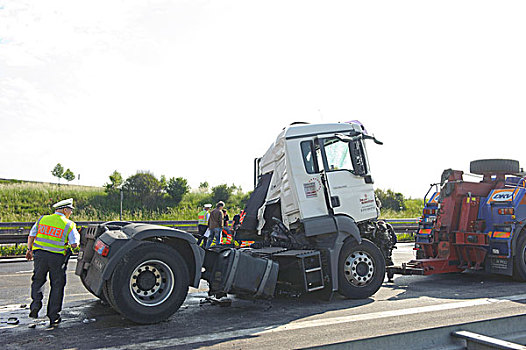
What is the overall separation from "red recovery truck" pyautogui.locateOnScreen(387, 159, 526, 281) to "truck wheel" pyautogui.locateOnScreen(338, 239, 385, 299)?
4.17 feet

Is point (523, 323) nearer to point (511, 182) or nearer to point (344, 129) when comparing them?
point (344, 129)

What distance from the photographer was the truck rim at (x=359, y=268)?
7.94 meters

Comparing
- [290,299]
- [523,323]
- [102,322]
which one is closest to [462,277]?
[290,299]

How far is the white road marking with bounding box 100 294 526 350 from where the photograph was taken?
536cm

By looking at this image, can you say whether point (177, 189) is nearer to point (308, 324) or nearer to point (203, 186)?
point (203, 186)

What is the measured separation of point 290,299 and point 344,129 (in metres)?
3.03

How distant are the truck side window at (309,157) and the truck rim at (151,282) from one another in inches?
117

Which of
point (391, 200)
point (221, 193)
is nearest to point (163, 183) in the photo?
point (221, 193)

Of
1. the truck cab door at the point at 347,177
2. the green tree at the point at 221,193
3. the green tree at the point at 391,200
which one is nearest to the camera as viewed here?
the truck cab door at the point at 347,177

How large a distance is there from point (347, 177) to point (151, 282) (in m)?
3.75

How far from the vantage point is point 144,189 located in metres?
34.2

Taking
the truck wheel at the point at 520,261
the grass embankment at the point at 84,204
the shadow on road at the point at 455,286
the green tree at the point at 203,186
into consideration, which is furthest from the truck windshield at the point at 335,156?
the green tree at the point at 203,186

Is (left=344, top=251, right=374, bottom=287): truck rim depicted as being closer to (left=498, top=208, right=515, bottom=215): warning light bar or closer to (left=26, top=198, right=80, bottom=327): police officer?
(left=498, top=208, right=515, bottom=215): warning light bar

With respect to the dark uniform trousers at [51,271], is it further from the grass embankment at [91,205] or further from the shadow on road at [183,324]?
the grass embankment at [91,205]
